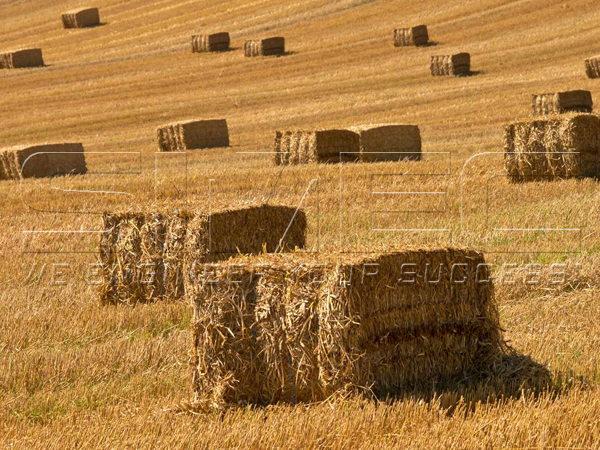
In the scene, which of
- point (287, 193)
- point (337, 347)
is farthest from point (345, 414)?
point (287, 193)

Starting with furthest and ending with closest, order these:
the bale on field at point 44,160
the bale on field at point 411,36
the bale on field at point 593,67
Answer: the bale on field at point 411,36 → the bale on field at point 593,67 → the bale on field at point 44,160

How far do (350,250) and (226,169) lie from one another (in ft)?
40.6

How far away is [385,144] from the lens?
1864 cm

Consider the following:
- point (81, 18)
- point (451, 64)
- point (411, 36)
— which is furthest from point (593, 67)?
point (81, 18)

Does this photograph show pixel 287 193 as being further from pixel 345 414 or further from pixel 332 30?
pixel 332 30

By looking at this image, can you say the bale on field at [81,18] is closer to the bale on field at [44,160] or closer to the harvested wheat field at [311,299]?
the harvested wheat field at [311,299]

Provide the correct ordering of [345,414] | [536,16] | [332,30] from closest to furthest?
[345,414]
[536,16]
[332,30]

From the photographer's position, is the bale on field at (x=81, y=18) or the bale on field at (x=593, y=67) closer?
the bale on field at (x=593, y=67)

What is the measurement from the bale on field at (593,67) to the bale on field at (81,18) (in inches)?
1138

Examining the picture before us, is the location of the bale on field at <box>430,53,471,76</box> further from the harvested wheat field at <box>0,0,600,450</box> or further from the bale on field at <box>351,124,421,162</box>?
the bale on field at <box>351,124,421,162</box>

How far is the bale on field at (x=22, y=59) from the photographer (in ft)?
133

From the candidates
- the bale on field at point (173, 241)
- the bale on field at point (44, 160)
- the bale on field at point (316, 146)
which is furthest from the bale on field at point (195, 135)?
the bale on field at point (173, 241)

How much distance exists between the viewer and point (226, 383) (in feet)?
18.1

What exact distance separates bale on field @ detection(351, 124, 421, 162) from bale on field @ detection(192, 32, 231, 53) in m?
23.0
